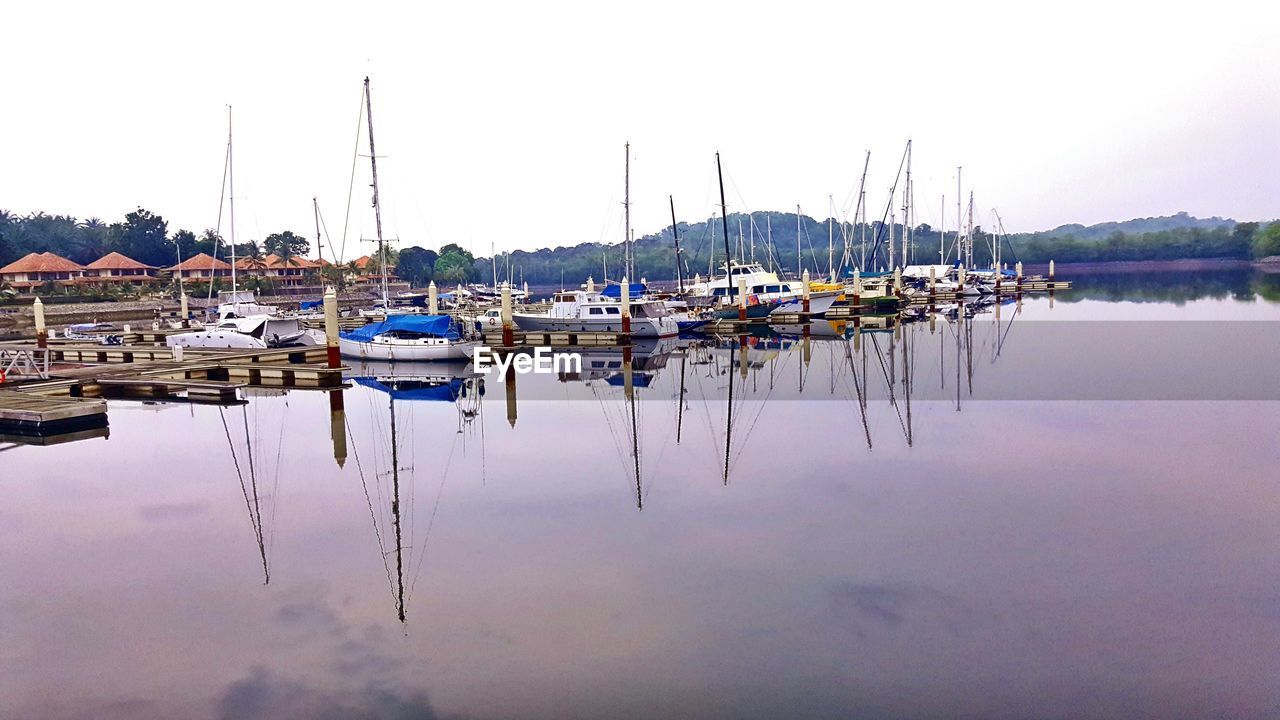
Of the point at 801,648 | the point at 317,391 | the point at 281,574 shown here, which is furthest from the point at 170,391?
the point at 801,648

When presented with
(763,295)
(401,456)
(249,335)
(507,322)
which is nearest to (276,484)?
(401,456)

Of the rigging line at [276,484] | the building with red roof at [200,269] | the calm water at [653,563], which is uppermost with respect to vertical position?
the building with red roof at [200,269]

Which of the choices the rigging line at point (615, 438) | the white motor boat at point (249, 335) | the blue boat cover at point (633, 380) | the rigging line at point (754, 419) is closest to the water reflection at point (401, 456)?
the rigging line at point (615, 438)

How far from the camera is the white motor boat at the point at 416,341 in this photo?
38344 millimetres

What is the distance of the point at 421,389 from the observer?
1280 inches

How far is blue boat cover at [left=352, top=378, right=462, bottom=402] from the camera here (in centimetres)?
3056

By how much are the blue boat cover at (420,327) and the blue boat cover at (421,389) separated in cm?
391

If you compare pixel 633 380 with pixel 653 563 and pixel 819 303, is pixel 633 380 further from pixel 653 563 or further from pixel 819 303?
pixel 819 303

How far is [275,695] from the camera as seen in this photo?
9672 millimetres

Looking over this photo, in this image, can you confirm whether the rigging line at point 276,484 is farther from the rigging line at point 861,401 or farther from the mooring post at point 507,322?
the mooring post at point 507,322

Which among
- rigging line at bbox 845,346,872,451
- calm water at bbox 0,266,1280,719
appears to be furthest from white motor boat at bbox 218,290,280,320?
rigging line at bbox 845,346,872,451

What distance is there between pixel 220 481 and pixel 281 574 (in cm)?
684

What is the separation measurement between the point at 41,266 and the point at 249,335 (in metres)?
70.5

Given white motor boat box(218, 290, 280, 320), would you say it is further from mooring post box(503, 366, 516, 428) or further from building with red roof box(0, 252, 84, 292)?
building with red roof box(0, 252, 84, 292)
